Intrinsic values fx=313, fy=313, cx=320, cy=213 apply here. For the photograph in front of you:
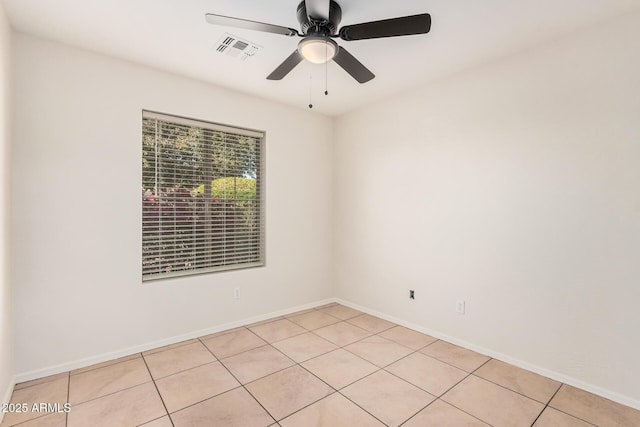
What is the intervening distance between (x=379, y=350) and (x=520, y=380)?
1.10 metres

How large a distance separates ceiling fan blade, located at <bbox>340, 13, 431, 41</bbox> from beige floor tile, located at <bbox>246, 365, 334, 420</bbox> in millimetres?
2369

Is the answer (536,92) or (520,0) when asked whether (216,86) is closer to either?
(520,0)

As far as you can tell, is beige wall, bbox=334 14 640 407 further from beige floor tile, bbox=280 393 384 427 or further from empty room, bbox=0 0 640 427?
beige floor tile, bbox=280 393 384 427

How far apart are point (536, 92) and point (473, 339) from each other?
219cm

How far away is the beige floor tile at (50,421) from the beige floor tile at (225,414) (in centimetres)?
65

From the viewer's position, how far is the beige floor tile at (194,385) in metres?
2.11

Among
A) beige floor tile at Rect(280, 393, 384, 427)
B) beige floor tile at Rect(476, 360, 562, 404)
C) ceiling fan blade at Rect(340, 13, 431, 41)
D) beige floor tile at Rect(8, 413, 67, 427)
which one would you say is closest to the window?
beige floor tile at Rect(8, 413, 67, 427)

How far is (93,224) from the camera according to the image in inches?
102

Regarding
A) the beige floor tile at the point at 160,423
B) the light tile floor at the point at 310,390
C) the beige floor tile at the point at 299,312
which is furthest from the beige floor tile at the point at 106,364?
the beige floor tile at the point at 299,312

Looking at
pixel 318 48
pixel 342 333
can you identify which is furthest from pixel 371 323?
pixel 318 48

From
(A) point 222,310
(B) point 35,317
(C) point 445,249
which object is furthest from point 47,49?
(C) point 445,249

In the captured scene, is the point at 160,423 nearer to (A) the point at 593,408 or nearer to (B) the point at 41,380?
(B) the point at 41,380

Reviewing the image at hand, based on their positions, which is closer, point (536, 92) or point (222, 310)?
point (536, 92)

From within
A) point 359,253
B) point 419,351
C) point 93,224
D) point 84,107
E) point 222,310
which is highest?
point 84,107
